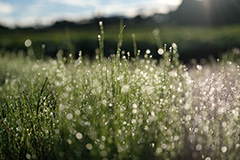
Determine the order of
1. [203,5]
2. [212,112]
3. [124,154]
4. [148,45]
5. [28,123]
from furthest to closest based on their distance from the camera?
1. [203,5]
2. [148,45]
3. [28,123]
4. [212,112]
5. [124,154]

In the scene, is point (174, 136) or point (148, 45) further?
point (148, 45)

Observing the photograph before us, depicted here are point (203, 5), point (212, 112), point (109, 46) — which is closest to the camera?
point (212, 112)

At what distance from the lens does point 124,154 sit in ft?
5.67

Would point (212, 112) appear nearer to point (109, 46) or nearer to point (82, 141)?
point (82, 141)

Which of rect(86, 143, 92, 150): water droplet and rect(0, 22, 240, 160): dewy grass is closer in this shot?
rect(86, 143, 92, 150): water droplet

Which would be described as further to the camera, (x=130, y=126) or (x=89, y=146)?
(x=130, y=126)

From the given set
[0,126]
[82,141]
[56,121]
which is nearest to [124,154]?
[82,141]

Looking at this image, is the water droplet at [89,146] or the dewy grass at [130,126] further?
the dewy grass at [130,126]

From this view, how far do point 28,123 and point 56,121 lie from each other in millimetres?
304

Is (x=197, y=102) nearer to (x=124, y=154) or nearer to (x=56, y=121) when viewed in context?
(x=124, y=154)

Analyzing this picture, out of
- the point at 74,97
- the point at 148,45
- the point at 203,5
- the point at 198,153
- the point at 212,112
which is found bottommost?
the point at 198,153

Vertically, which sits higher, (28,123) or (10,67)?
(10,67)

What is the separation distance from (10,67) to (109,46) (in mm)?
5751

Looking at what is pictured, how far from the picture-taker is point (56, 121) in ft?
7.26
